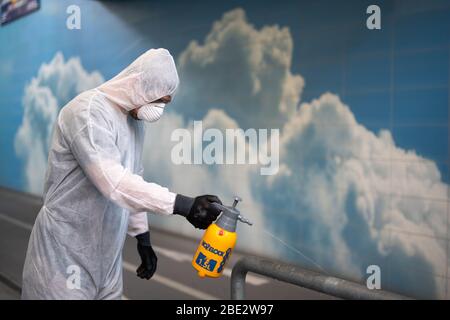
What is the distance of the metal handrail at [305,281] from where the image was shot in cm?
117

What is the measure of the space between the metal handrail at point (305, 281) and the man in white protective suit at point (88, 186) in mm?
220

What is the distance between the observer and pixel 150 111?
176 centimetres

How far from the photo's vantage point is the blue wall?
3576 millimetres

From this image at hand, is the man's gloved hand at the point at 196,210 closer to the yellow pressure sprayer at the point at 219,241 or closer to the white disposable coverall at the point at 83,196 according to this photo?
the yellow pressure sprayer at the point at 219,241

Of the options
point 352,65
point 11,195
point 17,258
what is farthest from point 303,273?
point 11,195

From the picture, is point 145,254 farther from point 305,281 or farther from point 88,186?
point 305,281

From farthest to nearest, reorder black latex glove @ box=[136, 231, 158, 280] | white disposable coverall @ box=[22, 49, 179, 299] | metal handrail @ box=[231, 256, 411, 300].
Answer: black latex glove @ box=[136, 231, 158, 280]
white disposable coverall @ box=[22, 49, 179, 299]
metal handrail @ box=[231, 256, 411, 300]

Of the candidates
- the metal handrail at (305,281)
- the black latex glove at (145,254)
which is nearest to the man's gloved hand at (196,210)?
the metal handrail at (305,281)

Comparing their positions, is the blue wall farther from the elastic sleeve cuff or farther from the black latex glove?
the elastic sleeve cuff

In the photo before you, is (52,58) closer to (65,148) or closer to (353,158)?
(353,158)

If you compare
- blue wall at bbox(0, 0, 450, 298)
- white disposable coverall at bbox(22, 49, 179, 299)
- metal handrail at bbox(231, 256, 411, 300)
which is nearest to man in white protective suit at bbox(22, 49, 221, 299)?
white disposable coverall at bbox(22, 49, 179, 299)

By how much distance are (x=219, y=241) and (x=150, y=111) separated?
0.54 m

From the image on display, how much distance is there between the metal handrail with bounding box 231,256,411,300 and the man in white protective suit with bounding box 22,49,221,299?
0.22 m

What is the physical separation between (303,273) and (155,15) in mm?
4960
